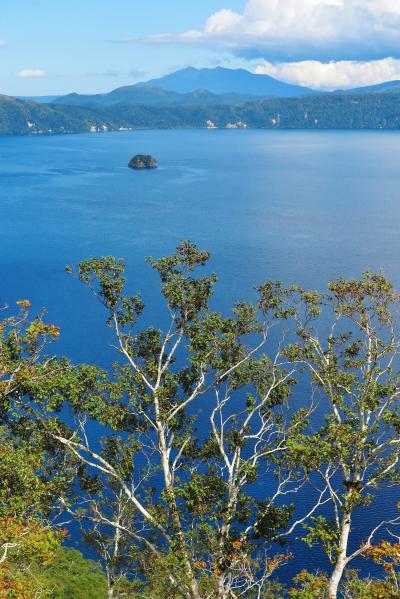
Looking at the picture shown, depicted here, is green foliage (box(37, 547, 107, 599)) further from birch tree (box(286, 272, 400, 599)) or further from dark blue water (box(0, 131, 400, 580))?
birch tree (box(286, 272, 400, 599))

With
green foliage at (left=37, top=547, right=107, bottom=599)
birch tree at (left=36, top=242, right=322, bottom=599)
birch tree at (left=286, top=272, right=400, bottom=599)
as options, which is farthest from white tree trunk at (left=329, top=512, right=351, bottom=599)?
green foliage at (left=37, top=547, right=107, bottom=599)

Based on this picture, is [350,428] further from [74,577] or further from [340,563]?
[74,577]

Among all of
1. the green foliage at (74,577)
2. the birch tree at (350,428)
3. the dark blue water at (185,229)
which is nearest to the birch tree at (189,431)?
the birch tree at (350,428)

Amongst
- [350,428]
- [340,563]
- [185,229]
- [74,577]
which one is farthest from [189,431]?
[185,229]

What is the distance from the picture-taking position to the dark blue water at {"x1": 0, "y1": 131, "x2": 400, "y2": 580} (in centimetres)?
8144

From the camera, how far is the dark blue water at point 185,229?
81438 mm

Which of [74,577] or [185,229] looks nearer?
[74,577]

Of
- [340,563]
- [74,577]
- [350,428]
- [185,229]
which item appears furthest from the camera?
[185,229]

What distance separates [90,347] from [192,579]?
155ft

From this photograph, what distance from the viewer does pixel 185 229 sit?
116 meters

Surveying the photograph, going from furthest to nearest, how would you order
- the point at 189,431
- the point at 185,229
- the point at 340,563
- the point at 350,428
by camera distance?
the point at 185,229, the point at 189,431, the point at 350,428, the point at 340,563

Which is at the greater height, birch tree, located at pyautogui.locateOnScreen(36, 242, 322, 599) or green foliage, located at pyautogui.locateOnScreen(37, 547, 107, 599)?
birch tree, located at pyautogui.locateOnScreen(36, 242, 322, 599)

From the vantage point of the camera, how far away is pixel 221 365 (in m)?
24.8

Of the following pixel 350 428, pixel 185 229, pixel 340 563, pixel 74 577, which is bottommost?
pixel 74 577
